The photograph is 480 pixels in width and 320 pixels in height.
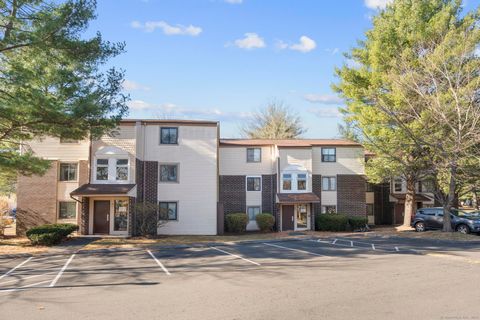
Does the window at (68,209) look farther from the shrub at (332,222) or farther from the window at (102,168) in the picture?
the shrub at (332,222)

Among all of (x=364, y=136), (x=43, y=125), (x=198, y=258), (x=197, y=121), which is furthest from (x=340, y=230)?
(x=43, y=125)

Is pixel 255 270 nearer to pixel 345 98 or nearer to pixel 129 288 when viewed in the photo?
pixel 129 288

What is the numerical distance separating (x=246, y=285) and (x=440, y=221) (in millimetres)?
23832

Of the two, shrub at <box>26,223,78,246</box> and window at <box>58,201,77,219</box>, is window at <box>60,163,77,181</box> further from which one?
shrub at <box>26,223,78,246</box>

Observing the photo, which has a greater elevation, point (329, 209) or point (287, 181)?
point (287, 181)

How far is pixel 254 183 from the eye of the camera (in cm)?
3406

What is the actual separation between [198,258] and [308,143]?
19.6m

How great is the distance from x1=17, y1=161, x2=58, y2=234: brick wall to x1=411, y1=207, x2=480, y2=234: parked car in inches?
974

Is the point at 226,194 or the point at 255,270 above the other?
the point at 226,194

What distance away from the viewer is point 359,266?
1474cm

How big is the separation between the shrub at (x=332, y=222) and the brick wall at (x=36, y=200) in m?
18.4

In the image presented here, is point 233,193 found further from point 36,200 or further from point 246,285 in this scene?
point 246,285

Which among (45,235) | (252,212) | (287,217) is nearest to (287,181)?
(287,217)

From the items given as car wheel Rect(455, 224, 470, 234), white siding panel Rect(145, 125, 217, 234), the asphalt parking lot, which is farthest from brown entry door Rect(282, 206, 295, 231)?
the asphalt parking lot
